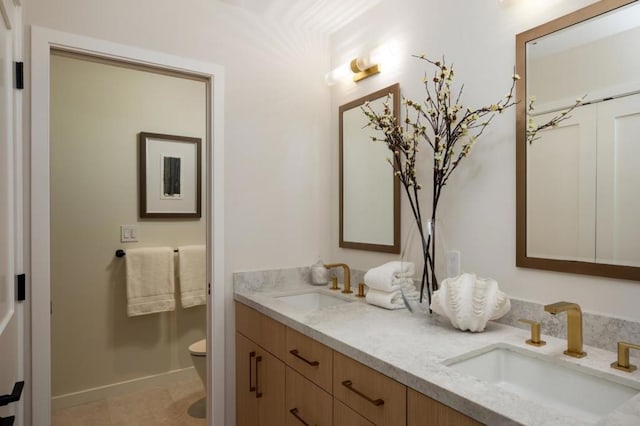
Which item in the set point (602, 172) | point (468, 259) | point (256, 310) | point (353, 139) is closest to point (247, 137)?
point (353, 139)

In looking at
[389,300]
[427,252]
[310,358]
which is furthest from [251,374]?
[427,252]

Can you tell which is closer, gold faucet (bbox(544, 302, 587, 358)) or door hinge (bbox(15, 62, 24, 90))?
gold faucet (bbox(544, 302, 587, 358))

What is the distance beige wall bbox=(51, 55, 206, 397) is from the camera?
105 inches

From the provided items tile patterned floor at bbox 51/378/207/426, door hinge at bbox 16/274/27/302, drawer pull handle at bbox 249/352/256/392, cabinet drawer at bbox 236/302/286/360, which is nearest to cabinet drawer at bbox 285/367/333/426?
cabinet drawer at bbox 236/302/286/360

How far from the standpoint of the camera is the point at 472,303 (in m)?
1.31

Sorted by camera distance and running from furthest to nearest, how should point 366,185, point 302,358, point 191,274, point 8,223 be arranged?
1. point 191,274
2. point 366,185
3. point 302,358
4. point 8,223

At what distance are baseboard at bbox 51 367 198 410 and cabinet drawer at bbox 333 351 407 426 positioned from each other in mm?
2230

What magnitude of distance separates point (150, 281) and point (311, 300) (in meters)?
1.41

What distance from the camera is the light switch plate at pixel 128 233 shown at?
9.40ft

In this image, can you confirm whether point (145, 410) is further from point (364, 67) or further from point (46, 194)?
point (364, 67)

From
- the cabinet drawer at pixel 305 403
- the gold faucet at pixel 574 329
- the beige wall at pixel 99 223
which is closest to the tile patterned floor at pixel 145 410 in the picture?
the beige wall at pixel 99 223

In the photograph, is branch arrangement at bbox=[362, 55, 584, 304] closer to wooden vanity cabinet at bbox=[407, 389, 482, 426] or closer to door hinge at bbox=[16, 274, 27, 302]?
wooden vanity cabinet at bbox=[407, 389, 482, 426]

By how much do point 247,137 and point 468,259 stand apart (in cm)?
126

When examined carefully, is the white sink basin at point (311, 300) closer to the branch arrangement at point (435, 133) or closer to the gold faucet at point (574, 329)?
the branch arrangement at point (435, 133)
